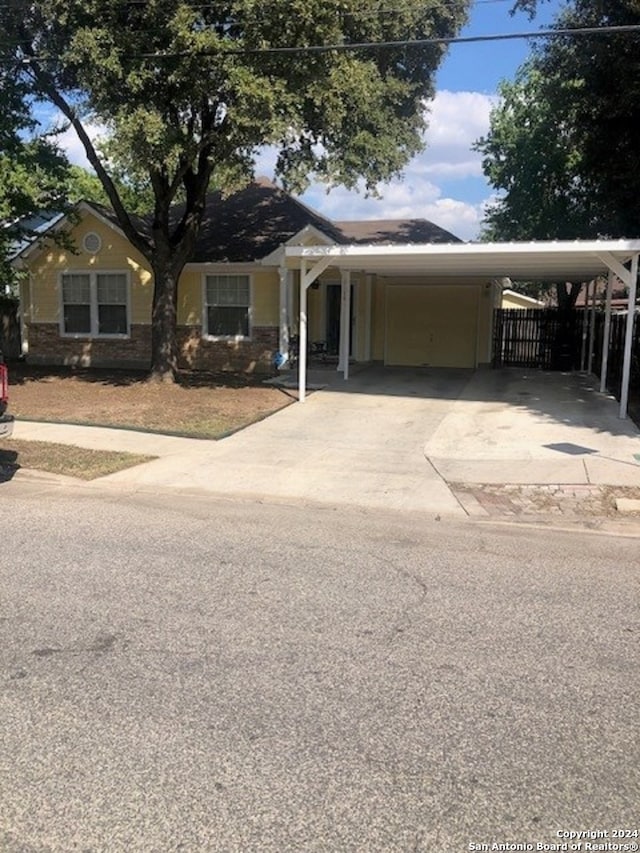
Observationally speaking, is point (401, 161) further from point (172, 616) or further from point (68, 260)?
point (172, 616)

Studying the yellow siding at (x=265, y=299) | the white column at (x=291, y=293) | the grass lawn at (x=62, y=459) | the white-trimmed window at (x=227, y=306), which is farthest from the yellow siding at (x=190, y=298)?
the grass lawn at (x=62, y=459)

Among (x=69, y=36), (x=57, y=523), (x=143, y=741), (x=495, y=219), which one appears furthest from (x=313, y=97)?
(x=495, y=219)

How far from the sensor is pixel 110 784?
115 inches

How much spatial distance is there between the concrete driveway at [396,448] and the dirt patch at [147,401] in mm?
510

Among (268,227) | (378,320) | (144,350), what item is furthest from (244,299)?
(378,320)

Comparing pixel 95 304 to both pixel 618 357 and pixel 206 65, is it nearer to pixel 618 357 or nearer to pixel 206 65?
pixel 206 65

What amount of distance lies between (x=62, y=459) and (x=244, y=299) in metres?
10.3

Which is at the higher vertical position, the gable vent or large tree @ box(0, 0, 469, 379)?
large tree @ box(0, 0, 469, 379)

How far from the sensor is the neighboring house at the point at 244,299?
19.0m

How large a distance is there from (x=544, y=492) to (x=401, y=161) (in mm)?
10706

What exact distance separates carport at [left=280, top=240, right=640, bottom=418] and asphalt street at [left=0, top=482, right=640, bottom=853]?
7.14 metres

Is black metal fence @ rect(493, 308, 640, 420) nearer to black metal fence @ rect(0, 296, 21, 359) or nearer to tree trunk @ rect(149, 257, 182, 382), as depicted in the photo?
tree trunk @ rect(149, 257, 182, 382)

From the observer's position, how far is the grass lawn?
912 cm

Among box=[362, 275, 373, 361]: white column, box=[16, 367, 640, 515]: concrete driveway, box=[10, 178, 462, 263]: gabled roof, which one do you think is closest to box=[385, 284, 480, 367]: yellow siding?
box=[362, 275, 373, 361]: white column
